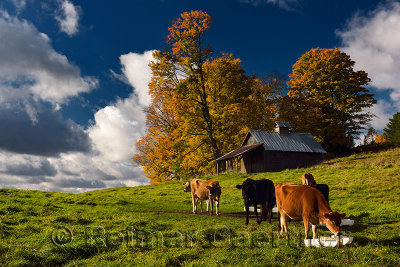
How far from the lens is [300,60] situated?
52.2 meters

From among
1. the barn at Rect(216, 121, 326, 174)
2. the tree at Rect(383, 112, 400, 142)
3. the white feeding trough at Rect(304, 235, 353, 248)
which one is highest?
the tree at Rect(383, 112, 400, 142)

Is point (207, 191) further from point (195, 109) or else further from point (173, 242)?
point (195, 109)

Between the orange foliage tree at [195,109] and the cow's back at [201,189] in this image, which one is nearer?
the cow's back at [201,189]

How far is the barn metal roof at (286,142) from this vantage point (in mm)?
39781

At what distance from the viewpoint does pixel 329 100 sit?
157 feet

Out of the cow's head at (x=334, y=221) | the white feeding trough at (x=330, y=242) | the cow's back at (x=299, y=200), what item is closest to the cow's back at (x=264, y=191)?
the cow's back at (x=299, y=200)

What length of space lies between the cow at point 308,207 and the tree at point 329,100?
4058cm

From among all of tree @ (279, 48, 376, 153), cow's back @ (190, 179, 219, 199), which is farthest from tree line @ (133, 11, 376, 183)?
cow's back @ (190, 179, 219, 199)

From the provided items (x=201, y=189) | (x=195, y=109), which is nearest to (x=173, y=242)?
(x=201, y=189)

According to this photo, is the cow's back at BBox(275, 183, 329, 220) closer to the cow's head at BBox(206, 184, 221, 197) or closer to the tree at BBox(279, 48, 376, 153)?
the cow's head at BBox(206, 184, 221, 197)

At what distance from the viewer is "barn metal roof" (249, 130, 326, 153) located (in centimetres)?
3978

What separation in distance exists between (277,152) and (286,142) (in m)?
2.48

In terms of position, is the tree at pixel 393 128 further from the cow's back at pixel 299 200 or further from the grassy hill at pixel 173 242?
the cow's back at pixel 299 200

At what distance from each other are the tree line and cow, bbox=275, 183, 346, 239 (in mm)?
29449
